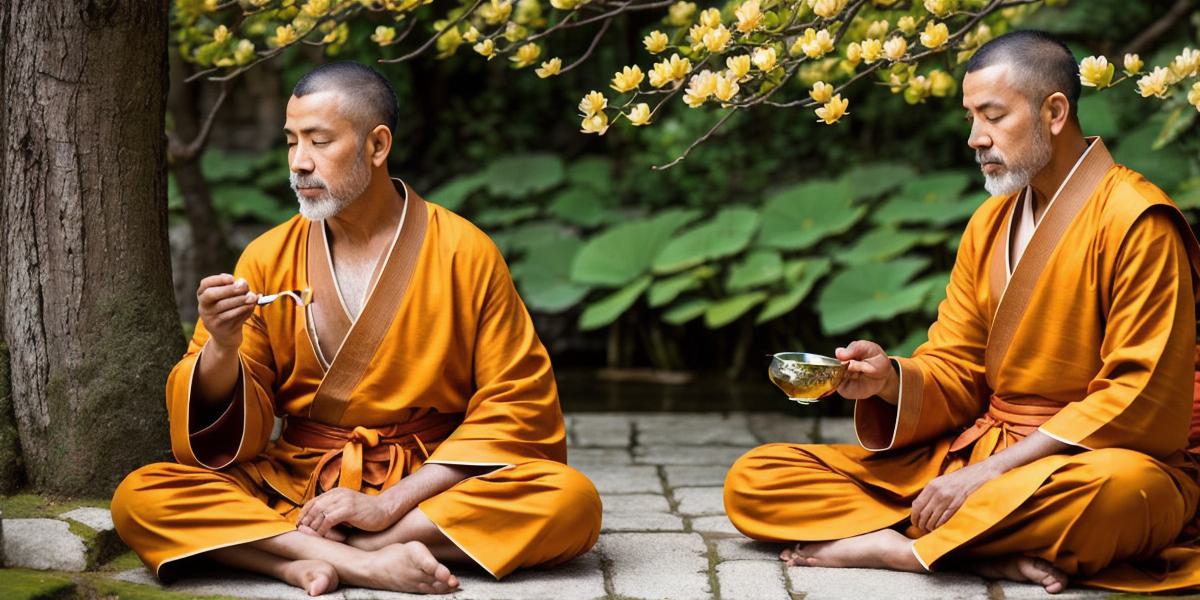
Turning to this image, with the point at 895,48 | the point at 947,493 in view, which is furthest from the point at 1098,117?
the point at 947,493

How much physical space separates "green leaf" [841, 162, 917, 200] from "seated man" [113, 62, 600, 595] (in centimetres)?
517

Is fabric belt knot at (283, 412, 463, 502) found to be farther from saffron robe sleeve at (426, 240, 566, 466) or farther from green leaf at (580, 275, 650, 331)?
green leaf at (580, 275, 650, 331)

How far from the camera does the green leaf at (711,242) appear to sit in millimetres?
8188

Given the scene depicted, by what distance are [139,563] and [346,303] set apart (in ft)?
3.07

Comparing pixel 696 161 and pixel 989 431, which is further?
pixel 696 161

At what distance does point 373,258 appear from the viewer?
4.07 meters

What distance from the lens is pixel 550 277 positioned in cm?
872

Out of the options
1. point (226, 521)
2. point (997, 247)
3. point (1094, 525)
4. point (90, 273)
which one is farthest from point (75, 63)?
point (1094, 525)

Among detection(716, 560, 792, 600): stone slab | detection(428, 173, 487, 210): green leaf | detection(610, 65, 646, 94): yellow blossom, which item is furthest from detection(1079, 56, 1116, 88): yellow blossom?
detection(428, 173, 487, 210): green leaf

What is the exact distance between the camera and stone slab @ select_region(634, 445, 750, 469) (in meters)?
5.64

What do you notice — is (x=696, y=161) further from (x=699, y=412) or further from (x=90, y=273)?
(x=90, y=273)

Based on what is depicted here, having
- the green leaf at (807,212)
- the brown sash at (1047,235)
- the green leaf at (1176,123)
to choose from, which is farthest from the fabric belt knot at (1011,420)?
the green leaf at (807,212)

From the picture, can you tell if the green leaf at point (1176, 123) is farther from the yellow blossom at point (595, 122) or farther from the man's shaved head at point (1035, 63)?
the yellow blossom at point (595, 122)

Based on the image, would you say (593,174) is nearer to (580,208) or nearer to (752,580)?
(580,208)
